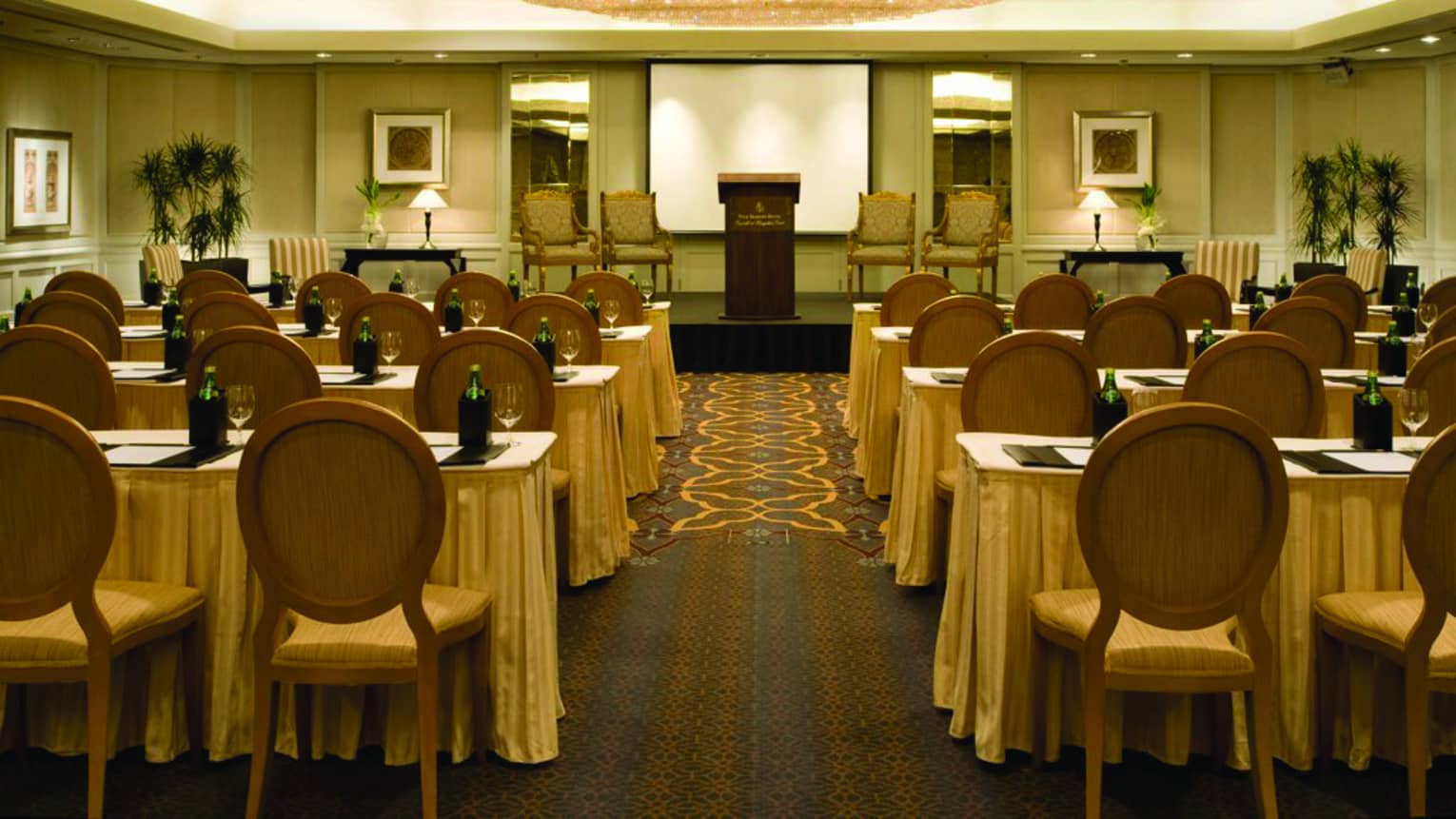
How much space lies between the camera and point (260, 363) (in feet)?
15.2

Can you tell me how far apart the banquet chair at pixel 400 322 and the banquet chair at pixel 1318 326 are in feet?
12.1

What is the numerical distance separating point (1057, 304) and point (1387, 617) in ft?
15.6

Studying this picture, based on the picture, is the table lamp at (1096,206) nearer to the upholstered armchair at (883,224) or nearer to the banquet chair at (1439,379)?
the upholstered armchair at (883,224)

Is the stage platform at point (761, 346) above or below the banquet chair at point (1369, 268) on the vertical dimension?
below

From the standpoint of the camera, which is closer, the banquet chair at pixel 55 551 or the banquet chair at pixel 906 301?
the banquet chair at pixel 55 551

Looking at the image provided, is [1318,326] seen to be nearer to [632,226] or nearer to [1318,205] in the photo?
[632,226]

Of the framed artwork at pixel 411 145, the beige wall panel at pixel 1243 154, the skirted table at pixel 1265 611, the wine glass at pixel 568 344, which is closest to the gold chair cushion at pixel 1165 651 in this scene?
the skirted table at pixel 1265 611


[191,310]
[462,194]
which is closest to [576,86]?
[462,194]

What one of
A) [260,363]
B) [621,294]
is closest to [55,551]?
[260,363]

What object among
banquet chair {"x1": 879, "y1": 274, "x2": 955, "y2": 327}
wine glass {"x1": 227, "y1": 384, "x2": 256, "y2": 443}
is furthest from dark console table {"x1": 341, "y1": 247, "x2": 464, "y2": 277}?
wine glass {"x1": 227, "y1": 384, "x2": 256, "y2": 443}

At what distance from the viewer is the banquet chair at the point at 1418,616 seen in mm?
3018

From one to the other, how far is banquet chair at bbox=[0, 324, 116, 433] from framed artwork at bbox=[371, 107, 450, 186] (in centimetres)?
1155

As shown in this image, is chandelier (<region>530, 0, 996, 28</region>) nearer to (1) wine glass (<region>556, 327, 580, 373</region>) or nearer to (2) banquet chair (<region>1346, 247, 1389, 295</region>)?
(2) banquet chair (<region>1346, 247, 1389, 295</region>)

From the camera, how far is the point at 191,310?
6.68m
